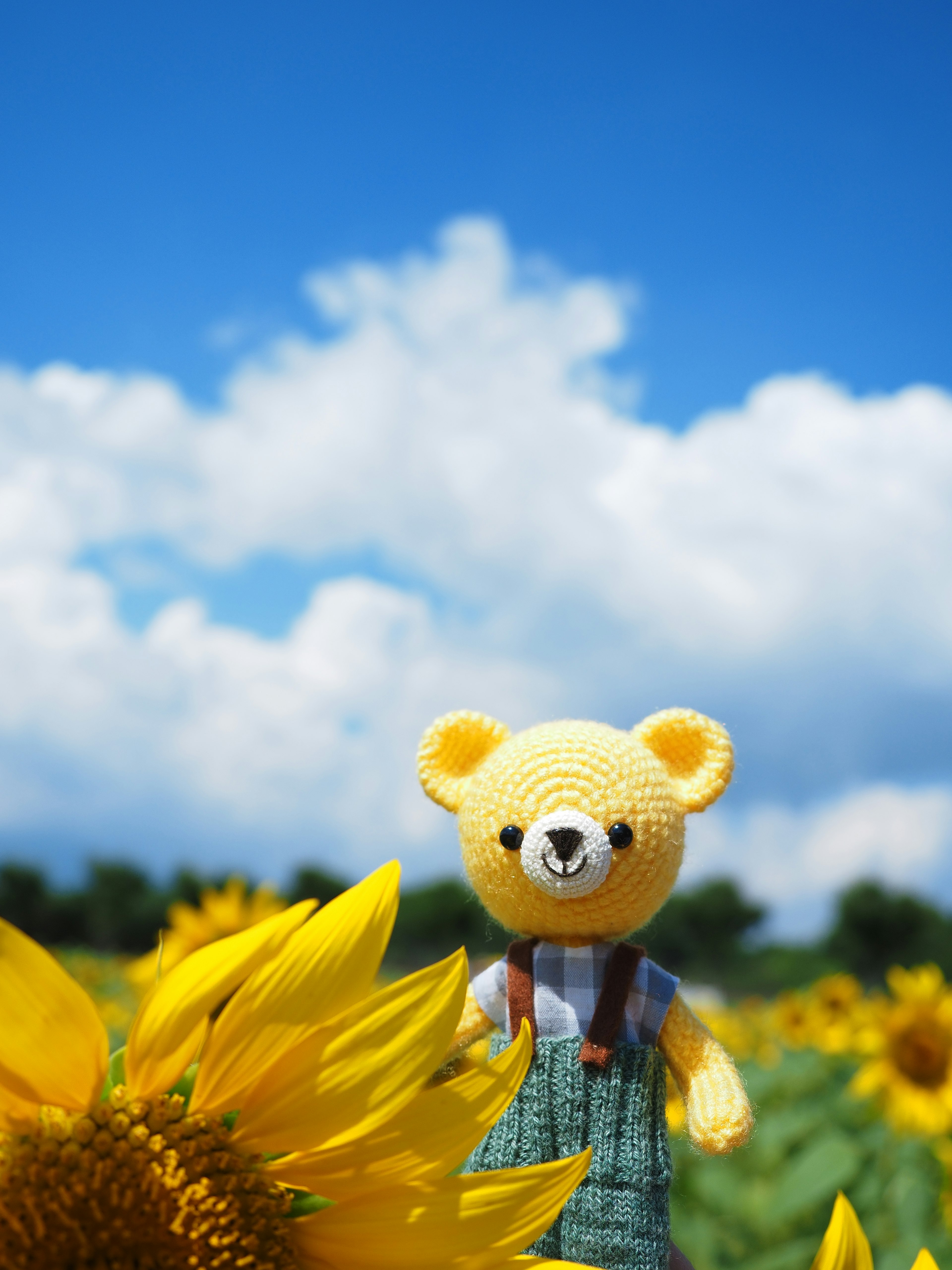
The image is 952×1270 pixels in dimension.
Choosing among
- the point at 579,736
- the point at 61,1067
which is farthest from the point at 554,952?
the point at 61,1067

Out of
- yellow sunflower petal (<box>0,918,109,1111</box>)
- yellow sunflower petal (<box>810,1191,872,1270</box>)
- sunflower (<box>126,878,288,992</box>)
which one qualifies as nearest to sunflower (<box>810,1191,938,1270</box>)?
yellow sunflower petal (<box>810,1191,872,1270</box>)

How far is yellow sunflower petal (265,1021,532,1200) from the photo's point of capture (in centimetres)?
75

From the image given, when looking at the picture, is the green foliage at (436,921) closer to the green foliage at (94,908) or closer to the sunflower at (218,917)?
the green foliage at (94,908)

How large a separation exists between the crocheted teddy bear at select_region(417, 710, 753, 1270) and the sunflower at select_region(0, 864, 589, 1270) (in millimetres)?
392

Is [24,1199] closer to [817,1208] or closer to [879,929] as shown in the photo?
[817,1208]

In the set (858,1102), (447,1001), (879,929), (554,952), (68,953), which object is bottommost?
(447,1001)

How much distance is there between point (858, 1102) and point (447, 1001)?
5.20 m

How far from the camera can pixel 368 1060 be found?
0.73 meters

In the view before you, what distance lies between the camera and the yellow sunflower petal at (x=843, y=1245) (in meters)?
0.79

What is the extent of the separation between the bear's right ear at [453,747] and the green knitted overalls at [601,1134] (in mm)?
276

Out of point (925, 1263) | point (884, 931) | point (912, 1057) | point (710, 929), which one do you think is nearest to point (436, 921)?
point (710, 929)

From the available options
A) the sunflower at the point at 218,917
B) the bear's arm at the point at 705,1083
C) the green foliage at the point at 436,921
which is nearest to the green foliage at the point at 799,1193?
the bear's arm at the point at 705,1083

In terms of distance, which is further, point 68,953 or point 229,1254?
point 68,953

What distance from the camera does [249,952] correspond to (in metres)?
0.71
